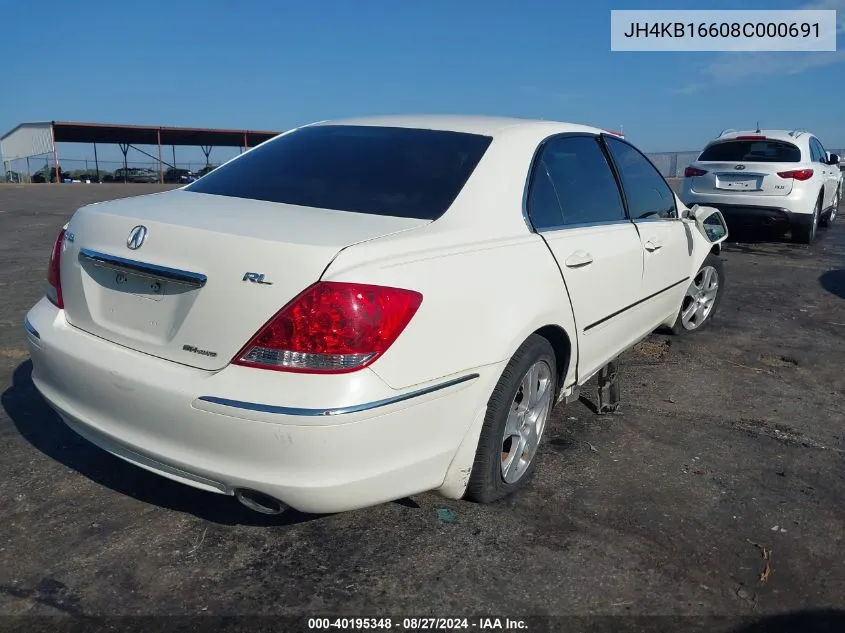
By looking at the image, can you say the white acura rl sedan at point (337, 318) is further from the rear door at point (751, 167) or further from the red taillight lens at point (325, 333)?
the rear door at point (751, 167)

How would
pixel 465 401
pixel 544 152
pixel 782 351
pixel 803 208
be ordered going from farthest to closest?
pixel 803 208 < pixel 782 351 < pixel 544 152 < pixel 465 401

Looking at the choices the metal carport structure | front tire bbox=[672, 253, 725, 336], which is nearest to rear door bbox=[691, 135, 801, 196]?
front tire bbox=[672, 253, 725, 336]

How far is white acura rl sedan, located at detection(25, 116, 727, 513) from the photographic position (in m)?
2.09

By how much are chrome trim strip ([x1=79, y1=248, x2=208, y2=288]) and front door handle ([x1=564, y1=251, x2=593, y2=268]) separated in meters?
1.53

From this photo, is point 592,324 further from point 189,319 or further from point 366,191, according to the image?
point 189,319

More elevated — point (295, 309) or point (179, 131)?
point (179, 131)

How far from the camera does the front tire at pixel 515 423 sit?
260cm

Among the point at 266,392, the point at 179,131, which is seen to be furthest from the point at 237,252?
the point at 179,131

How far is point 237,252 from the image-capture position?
217 cm

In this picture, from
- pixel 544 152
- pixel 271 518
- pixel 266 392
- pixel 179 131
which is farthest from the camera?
pixel 179 131

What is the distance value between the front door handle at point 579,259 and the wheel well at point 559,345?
0.95 feet

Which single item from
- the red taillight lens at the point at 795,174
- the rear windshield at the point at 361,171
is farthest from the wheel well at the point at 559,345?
the red taillight lens at the point at 795,174

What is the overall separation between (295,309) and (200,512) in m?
1.15

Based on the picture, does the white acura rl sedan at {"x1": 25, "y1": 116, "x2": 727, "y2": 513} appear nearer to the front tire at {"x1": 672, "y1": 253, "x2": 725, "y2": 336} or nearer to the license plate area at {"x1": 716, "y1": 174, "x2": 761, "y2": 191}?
the front tire at {"x1": 672, "y1": 253, "x2": 725, "y2": 336}
